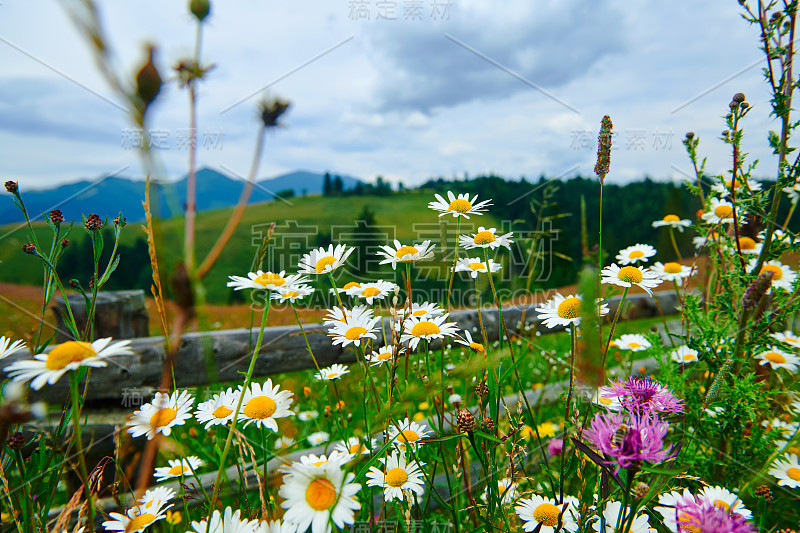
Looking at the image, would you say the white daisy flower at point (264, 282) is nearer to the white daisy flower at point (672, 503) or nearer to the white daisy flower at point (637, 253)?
the white daisy flower at point (672, 503)

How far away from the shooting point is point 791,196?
4.83 feet

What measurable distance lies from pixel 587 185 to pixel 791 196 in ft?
98.6

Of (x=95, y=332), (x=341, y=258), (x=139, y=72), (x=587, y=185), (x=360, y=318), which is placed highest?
(x=587, y=185)

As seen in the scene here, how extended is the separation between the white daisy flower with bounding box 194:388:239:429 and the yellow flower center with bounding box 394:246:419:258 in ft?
1.63

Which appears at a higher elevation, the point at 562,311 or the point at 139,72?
the point at 139,72

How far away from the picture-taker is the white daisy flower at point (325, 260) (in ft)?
3.20

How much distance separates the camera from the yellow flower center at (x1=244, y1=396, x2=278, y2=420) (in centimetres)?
81

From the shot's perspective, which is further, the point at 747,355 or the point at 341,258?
the point at 747,355

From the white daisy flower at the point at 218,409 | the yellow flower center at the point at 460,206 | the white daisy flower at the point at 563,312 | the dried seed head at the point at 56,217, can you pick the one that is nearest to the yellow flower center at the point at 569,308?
the white daisy flower at the point at 563,312

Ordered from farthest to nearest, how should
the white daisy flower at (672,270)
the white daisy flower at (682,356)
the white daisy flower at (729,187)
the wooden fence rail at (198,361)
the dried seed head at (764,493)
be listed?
the wooden fence rail at (198,361)
the white daisy flower at (672,270)
the white daisy flower at (682,356)
the white daisy flower at (729,187)
the dried seed head at (764,493)

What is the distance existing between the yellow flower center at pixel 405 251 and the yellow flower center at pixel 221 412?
0.53m

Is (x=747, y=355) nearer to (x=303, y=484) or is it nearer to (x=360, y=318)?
(x=360, y=318)

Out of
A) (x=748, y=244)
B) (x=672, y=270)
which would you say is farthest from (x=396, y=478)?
(x=748, y=244)

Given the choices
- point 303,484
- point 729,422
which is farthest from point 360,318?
point 729,422
